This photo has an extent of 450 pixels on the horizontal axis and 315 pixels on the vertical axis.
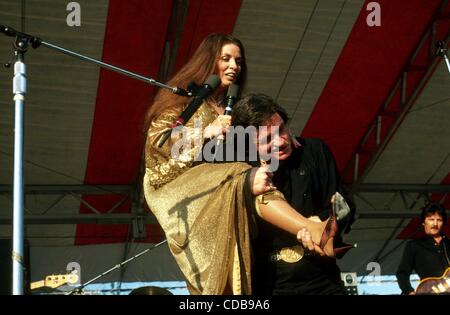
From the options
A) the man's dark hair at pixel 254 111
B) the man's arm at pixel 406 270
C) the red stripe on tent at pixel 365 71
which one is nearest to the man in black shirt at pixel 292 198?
the man's dark hair at pixel 254 111

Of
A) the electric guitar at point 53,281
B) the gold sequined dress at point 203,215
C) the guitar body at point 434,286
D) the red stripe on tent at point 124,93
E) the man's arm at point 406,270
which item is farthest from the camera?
the red stripe on tent at point 124,93

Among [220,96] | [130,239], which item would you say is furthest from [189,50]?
[220,96]

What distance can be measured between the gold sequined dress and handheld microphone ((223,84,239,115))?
124 mm

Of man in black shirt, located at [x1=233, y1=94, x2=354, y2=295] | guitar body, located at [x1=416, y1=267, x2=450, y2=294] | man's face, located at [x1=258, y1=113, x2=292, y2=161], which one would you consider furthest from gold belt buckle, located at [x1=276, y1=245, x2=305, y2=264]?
guitar body, located at [x1=416, y1=267, x2=450, y2=294]

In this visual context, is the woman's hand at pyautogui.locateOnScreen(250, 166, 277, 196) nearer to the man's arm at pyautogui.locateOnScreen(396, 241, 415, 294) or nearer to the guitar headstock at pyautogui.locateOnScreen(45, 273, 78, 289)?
the man's arm at pyautogui.locateOnScreen(396, 241, 415, 294)

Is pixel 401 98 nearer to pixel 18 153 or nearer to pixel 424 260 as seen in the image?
pixel 424 260

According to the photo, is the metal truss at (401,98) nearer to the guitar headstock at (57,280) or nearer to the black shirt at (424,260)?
the black shirt at (424,260)

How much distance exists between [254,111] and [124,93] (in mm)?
4810

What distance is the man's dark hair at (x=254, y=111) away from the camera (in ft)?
7.88

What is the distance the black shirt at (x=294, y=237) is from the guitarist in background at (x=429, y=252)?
2.33 metres

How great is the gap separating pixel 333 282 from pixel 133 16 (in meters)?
4.54

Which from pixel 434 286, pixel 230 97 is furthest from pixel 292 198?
pixel 434 286

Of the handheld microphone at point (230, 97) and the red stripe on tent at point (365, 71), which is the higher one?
the red stripe on tent at point (365, 71)
